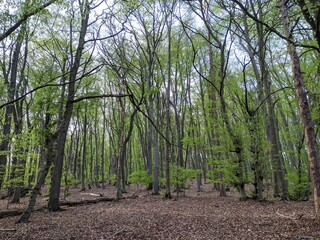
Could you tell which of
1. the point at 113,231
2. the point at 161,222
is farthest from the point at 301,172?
the point at 113,231

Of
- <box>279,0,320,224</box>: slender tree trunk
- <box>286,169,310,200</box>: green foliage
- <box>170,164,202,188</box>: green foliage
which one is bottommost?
<box>286,169,310,200</box>: green foliage

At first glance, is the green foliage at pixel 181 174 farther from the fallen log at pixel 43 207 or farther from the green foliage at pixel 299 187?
the green foliage at pixel 299 187

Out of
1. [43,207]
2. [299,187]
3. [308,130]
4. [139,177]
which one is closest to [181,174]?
[139,177]

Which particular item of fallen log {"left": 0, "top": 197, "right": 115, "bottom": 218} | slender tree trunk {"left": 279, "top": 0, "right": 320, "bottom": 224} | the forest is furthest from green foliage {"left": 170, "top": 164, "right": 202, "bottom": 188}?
slender tree trunk {"left": 279, "top": 0, "right": 320, "bottom": 224}

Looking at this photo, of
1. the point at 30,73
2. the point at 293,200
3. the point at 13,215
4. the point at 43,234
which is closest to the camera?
the point at 43,234

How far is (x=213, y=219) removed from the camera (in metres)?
6.71

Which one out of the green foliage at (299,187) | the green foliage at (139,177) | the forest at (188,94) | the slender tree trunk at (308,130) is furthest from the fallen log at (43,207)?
the slender tree trunk at (308,130)

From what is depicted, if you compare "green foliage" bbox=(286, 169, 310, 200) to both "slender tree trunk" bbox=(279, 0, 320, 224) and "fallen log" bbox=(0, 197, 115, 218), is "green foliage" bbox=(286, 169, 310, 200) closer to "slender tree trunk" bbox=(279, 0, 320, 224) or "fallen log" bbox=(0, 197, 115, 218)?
"slender tree trunk" bbox=(279, 0, 320, 224)

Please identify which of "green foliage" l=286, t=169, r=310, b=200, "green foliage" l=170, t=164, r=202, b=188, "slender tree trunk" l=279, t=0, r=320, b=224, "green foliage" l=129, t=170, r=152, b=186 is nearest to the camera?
"slender tree trunk" l=279, t=0, r=320, b=224

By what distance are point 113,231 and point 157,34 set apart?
456 inches

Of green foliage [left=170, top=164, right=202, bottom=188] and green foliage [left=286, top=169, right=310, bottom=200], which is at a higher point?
green foliage [left=170, top=164, right=202, bottom=188]

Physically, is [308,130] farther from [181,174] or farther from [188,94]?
[188,94]

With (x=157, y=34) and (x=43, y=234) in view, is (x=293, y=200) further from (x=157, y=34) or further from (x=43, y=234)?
(x=157, y=34)

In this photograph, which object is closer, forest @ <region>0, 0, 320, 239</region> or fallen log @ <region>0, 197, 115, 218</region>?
forest @ <region>0, 0, 320, 239</region>
